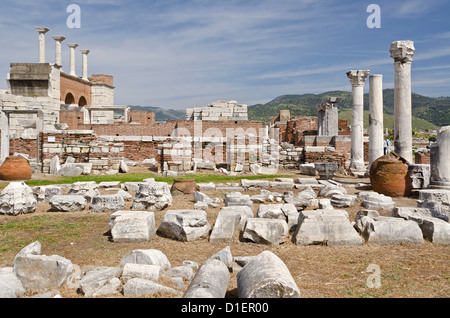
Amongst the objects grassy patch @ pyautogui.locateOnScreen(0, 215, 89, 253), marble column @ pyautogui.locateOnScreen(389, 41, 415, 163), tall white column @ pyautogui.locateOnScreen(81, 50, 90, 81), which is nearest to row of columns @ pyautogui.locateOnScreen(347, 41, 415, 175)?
marble column @ pyautogui.locateOnScreen(389, 41, 415, 163)

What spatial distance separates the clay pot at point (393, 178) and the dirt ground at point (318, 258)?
4157mm

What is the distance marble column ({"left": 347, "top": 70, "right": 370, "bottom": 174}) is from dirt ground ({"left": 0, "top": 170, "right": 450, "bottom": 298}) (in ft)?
36.4

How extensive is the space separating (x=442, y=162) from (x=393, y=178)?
1168 millimetres

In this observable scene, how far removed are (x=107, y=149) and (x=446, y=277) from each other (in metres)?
13.4

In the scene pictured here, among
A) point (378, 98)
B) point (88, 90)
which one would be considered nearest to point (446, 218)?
point (378, 98)

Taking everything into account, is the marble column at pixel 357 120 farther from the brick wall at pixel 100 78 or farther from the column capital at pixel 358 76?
the brick wall at pixel 100 78

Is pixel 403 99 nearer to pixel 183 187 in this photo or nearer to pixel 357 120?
pixel 357 120

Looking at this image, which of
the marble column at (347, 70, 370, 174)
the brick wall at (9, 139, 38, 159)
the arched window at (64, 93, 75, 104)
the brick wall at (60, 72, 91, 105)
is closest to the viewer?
the marble column at (347, 70, 370, 174)

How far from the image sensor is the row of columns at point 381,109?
10.9m

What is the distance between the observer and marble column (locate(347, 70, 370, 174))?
51.1 feet

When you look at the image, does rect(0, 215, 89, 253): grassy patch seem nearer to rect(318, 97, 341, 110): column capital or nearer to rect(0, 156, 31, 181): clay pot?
rect(0, 156, 31, 181): clay pot

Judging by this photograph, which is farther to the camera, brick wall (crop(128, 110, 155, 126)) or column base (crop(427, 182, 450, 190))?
brick wall (crop(128, 110, 155, 126))
